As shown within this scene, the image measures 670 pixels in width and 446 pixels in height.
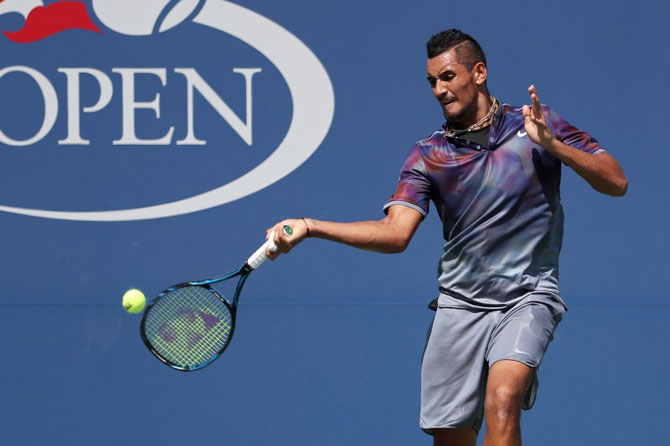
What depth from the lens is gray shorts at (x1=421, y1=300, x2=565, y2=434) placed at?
3.49 meters

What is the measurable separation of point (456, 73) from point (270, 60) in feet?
5.52

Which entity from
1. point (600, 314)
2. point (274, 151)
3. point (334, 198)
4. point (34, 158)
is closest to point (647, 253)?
point (600, 314)

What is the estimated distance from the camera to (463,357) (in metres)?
3.64

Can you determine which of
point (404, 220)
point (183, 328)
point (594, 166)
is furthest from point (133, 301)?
point (594, 166)

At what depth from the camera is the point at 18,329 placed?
4.98m

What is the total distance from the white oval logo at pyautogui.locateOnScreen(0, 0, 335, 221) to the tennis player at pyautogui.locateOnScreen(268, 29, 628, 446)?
55.9 inches

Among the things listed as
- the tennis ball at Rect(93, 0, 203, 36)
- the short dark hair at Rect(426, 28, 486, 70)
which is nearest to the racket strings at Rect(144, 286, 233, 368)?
the short dark hair at Rect(426, 28, 486, 70)

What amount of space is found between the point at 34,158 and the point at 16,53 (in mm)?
502

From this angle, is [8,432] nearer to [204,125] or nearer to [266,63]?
[204,125]

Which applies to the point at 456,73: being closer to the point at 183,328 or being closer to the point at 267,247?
the point at 267,247

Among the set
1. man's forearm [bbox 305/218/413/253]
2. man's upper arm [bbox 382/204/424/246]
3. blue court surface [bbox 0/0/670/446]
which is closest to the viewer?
man's forearm [bbox 305/218/413/253]

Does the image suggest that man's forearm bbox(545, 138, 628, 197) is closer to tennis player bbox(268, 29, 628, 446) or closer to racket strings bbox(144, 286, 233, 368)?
Answer: tennis player bbox(268, 29, 628, 446)

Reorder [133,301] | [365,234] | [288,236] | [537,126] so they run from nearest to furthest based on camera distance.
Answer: [288,236], [537,126], [365,234], [133,301]

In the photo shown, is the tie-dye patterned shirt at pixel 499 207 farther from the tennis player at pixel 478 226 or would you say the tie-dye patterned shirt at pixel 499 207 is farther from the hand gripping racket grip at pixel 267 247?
the hand gripping racket grip at pixel 267 247
